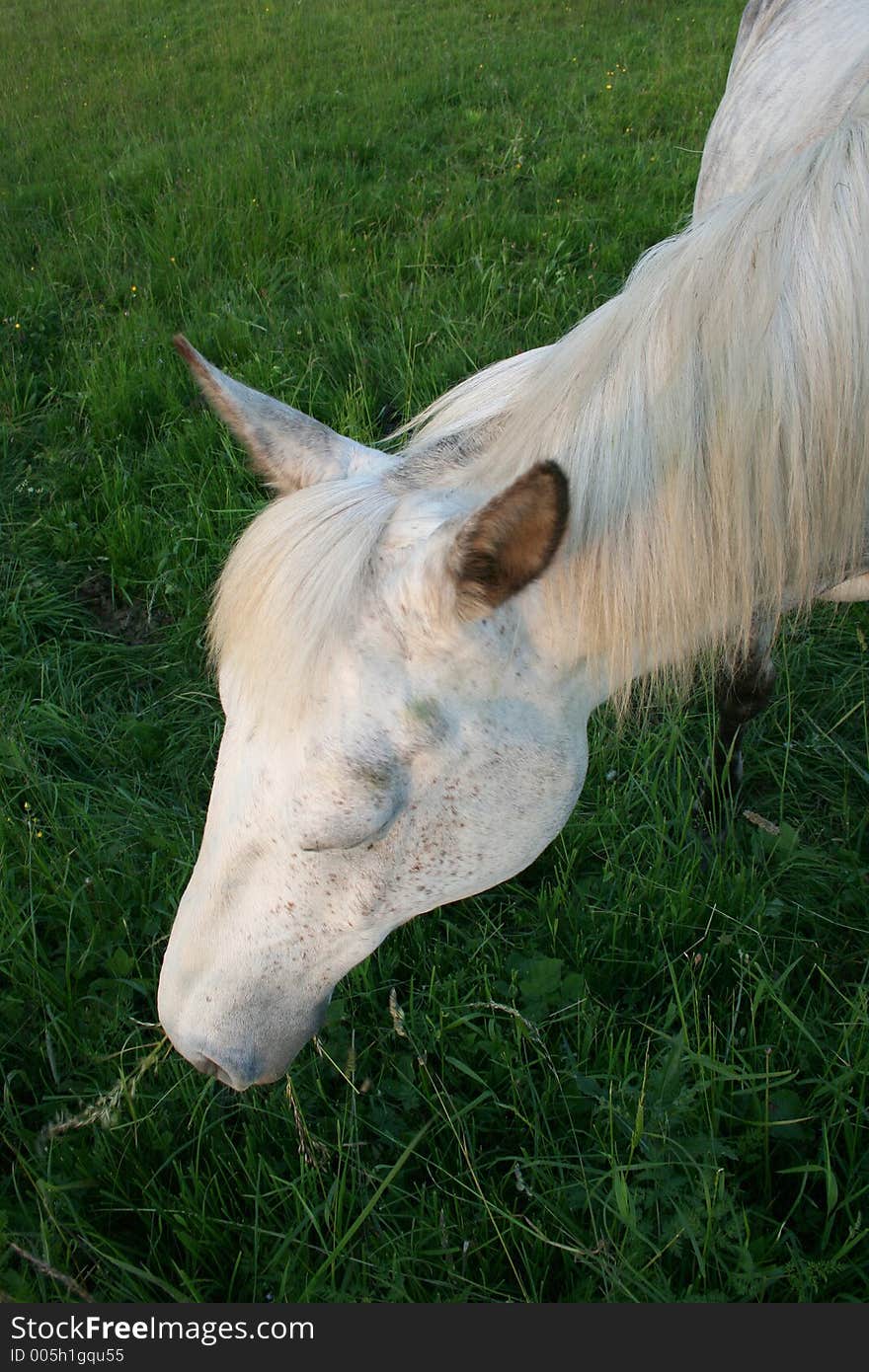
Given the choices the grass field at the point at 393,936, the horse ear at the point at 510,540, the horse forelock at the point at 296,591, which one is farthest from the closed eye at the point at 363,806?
the grass field at the point at 393,936

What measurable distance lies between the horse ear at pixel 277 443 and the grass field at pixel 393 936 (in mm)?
1042

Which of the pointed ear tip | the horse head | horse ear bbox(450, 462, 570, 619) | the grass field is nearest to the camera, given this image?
horse ear bbox(450, 462, 570, 619)

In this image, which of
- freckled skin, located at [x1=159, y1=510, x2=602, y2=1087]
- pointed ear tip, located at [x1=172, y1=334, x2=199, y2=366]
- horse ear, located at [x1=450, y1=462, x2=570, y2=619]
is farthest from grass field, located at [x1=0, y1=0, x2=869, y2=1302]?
pointed ear tip, located at [x1=172, y1=334, x2=199, y2=366]

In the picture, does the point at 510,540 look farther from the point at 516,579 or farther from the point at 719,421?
the point at 719,421

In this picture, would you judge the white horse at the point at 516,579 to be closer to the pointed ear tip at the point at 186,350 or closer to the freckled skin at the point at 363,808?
the freckled skin at the point at 363,808

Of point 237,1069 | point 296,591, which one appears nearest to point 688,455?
point 296,591

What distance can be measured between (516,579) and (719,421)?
36 centimetres

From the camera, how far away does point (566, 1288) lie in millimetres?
1528

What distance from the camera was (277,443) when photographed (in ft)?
4.95

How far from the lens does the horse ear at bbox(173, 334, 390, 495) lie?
1502 mm

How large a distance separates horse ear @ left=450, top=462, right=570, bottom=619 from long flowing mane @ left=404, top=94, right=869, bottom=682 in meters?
0.13

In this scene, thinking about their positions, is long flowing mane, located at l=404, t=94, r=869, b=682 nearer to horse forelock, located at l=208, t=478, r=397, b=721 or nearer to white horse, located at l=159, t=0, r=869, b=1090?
white horse, located at l=159, t=0, r=869, b=1090

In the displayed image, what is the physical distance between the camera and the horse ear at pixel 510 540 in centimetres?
106

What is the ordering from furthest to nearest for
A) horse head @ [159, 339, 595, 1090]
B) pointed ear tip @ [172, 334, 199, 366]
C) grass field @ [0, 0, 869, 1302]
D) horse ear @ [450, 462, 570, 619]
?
grass field @ [0, 0, 869, 1302]
pointed ear tip @ [172, 334, 199, 366]
horse head @ [159, 339, 595, 1090]
horse ear @ [450, 462, 570, 619]
